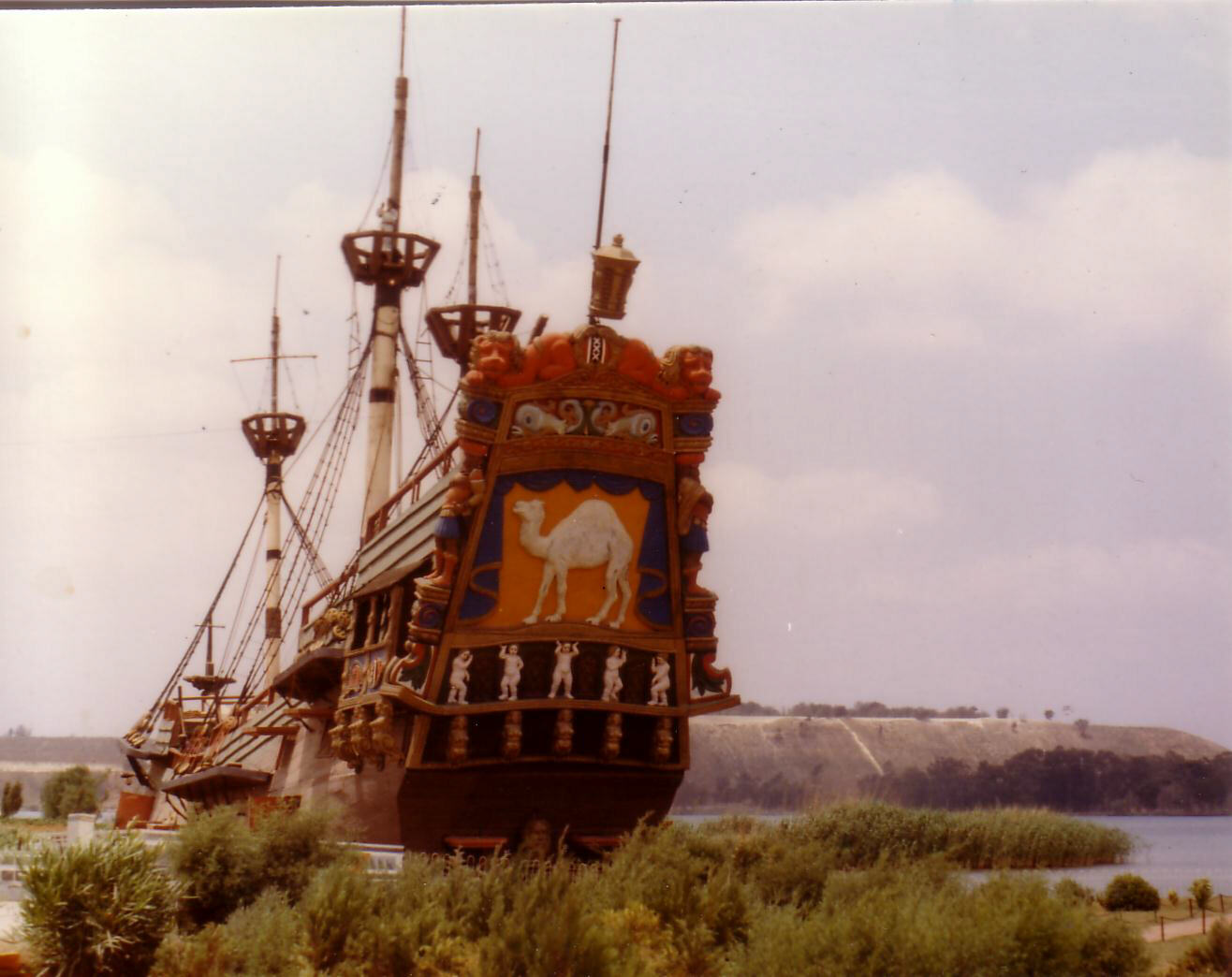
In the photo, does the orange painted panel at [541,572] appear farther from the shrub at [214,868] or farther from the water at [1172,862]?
the water at [1172,862]

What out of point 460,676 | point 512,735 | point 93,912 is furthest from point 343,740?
point 93,912

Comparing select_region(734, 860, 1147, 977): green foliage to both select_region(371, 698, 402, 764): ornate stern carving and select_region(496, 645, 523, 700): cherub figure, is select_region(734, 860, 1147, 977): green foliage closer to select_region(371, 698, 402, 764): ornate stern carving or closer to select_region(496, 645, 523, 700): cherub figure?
select_region(496, 645, 523, 700): cherub figure

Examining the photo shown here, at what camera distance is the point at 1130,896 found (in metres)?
17.3

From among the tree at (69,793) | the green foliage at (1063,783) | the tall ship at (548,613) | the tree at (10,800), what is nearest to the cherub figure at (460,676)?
the tall ship at (548,613)

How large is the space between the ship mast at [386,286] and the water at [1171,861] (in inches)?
362

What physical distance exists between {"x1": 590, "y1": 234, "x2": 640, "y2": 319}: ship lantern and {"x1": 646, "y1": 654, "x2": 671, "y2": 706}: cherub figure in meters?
4.17

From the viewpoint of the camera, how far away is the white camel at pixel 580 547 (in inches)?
606

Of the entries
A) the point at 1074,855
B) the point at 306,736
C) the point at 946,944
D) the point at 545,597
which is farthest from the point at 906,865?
the point at 1074,855

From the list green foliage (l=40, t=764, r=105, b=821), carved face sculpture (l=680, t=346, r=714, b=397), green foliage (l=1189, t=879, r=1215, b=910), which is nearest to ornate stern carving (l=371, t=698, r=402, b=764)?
carved face sculpture (l=680, t=346, r=714, b=397)

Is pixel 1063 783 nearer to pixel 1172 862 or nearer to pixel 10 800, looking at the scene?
pixel 1172 862

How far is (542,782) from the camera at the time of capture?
1636 cm

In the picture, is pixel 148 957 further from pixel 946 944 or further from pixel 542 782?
pixel 946 944

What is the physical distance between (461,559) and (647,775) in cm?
388

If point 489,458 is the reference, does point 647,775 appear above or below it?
below
